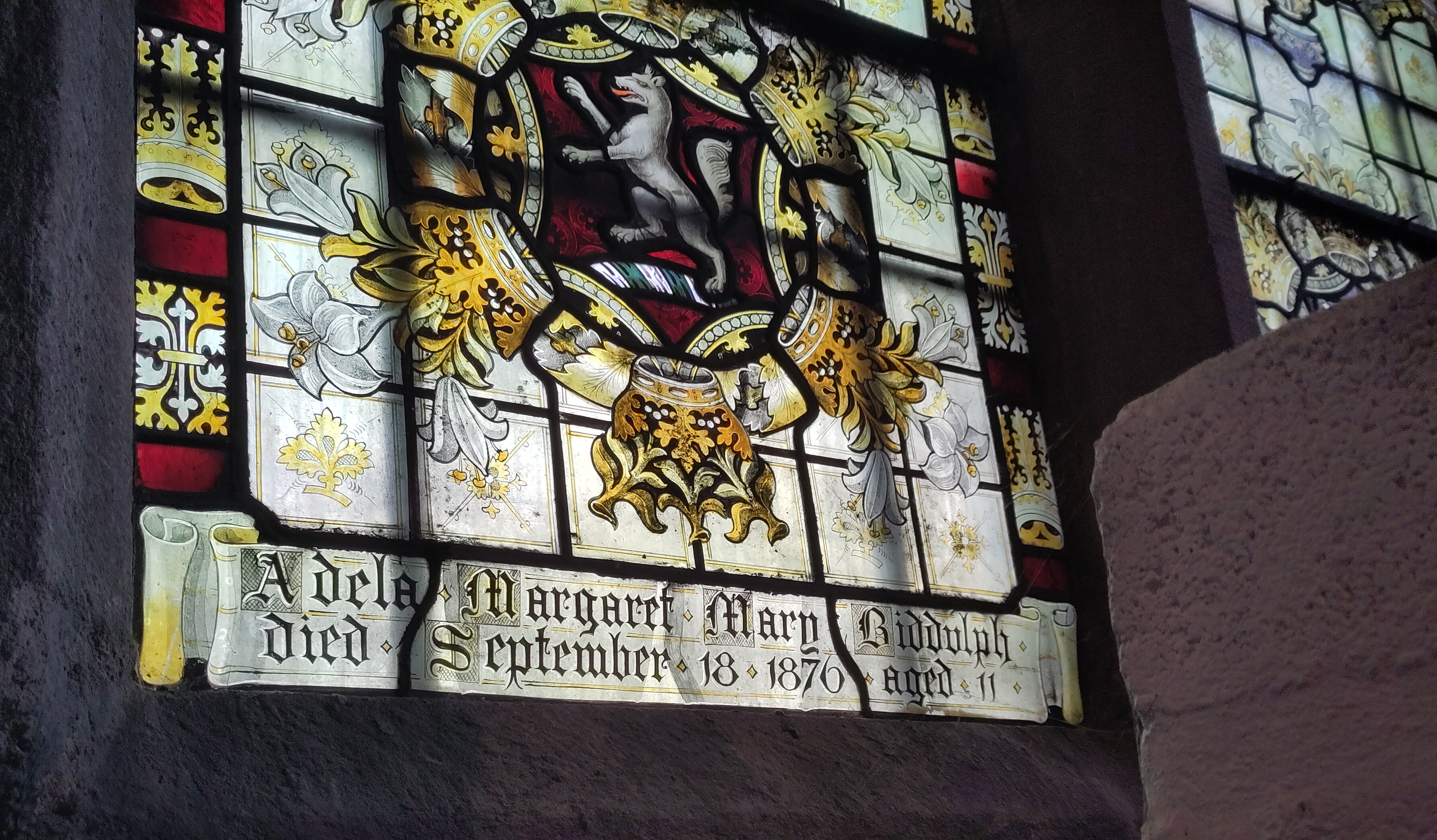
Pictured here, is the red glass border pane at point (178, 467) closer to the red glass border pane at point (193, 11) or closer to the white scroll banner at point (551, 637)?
the white scroll banner at point (551, 637)

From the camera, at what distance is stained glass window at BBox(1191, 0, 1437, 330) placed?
3793 millimetres

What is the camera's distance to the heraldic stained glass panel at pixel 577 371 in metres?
2.20

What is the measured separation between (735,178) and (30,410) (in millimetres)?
1645

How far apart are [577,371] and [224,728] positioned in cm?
95

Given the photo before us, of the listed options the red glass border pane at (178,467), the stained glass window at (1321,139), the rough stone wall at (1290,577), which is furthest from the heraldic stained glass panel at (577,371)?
the rough stone wall at (1290,577)

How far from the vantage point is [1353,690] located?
0.73 meters

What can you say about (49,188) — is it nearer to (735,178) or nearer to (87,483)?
(87,483)

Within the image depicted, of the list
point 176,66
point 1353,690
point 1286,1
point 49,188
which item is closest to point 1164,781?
point 1353,690

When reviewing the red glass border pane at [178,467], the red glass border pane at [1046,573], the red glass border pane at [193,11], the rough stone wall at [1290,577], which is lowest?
the rough stone wall at [1290,577]

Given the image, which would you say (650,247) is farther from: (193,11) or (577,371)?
(193,11)

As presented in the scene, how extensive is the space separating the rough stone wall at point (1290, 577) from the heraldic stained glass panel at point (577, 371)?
1.53m

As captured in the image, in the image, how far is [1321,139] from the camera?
408 centimetres

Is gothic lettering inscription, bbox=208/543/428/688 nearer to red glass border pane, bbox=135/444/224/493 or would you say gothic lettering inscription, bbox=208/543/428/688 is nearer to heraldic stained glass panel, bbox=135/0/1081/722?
heraldic stained glass panel, bbox=135/0/1081/722

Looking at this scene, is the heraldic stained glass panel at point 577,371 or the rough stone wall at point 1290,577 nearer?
the rough stone wall at point 1290,577
